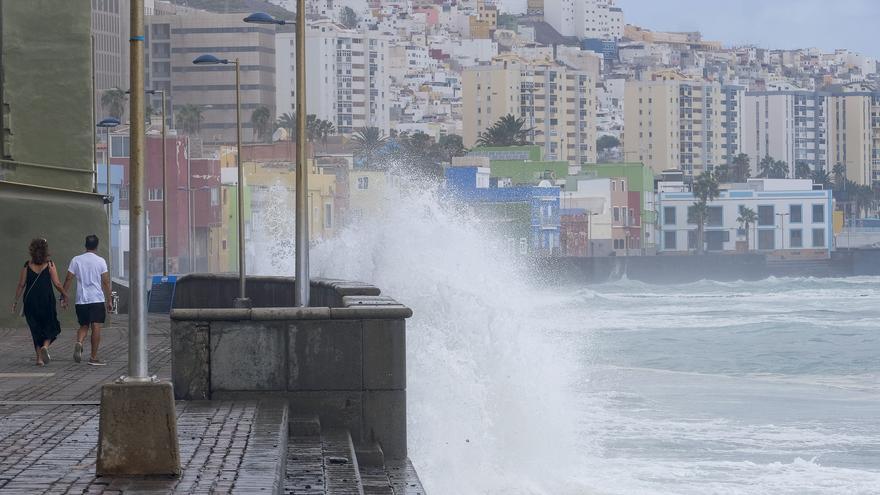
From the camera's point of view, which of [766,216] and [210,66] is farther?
[210,66]

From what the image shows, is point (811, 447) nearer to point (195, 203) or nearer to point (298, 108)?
point (298, 108)

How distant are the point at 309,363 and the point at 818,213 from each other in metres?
141

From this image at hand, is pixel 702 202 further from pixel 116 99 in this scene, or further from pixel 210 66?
pixel 116 99

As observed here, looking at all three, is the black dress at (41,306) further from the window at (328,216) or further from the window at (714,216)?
the window at (714,216)

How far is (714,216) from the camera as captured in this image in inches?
5950

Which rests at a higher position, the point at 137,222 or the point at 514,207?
the point at 514,207

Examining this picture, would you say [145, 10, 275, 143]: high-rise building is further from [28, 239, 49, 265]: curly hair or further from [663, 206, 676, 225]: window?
[28, 239, 49, 265]: curly hair

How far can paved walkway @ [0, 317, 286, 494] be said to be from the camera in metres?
7.82

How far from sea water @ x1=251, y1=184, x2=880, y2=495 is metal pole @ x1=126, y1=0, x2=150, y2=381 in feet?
16.7

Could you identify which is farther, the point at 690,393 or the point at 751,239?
the point at 751,239

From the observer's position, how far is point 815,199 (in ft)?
490

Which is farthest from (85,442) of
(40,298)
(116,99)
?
(116,99)

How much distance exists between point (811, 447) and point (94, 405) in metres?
12.6

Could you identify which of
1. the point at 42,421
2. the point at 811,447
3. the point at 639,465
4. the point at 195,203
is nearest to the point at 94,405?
the point at 42,421
